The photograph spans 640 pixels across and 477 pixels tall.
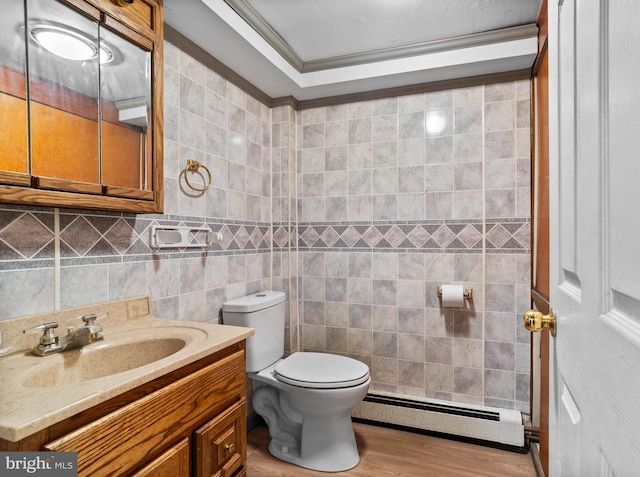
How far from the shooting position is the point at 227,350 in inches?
49.6

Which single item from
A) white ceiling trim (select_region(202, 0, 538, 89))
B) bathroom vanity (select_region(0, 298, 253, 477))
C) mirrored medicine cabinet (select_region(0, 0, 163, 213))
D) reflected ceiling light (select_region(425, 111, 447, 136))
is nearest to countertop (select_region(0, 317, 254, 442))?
bathroom vanity (select_region(0, 298, 253, 477))

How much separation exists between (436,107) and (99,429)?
223cm

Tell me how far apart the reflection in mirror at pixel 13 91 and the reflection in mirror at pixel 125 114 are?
0.81ft

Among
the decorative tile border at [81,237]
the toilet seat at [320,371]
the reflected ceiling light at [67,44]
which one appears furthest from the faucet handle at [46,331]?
the toilet seat at [320,371]

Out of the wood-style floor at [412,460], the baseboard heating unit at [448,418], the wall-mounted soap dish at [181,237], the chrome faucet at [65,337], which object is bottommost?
the wood-style floor at [412,460]

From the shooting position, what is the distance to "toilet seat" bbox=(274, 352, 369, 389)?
70.3 inches

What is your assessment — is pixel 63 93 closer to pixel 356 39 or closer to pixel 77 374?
pixel 77 374

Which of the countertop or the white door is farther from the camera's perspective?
the countertop

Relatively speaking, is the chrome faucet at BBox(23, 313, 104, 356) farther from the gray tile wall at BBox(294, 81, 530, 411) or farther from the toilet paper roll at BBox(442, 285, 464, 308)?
the toilet paper roll at BBox(442, 285, 464, 308)

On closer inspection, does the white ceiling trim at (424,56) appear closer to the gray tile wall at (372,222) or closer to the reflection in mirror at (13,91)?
the gray tile wall at (372,222)

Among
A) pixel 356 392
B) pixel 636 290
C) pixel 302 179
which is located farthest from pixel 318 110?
pixel 636 290

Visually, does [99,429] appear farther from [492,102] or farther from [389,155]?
[492,102]

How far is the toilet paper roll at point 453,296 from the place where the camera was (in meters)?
2.15

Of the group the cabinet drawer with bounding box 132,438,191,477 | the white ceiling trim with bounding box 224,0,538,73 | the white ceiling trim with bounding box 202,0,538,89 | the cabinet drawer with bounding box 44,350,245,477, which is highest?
the white ceiling trim with bounding box 224,0,538,73
